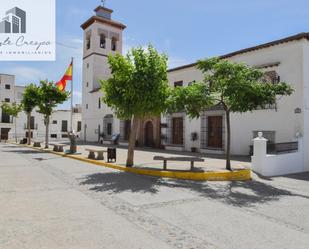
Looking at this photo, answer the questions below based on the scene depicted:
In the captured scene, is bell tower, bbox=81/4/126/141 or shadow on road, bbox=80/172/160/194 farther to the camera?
bell tower, bbox=81/4/126/141

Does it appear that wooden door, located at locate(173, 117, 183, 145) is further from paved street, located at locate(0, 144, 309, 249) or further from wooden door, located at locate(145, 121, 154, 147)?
paved street, located at locate(0, 144, 309, 249)

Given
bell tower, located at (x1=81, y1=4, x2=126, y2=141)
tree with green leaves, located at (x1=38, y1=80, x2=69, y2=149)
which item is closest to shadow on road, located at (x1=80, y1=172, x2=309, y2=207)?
tree with green leaves, located at (x1=38, y1=80, x2=69, y2=149)

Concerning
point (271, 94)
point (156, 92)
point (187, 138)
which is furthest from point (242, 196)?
point (187, 138)

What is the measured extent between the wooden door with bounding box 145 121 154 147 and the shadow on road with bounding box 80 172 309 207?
14967 mm

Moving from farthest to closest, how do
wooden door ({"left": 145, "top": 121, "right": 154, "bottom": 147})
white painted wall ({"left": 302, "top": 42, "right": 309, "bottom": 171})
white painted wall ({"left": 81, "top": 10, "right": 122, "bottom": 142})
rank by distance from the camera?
white painted wall ({"left": 81, "top": 10, "right": 122, "bottom": 142}) → wooden door ({"left": 145, "top": 121, "right": 154, "bottom": 147}) → white painted wall ({"left": 302, "top": 42, "right": 309, "bottom": 171})

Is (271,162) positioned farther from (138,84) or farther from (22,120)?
(22,120)

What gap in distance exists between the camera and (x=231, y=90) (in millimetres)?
9664

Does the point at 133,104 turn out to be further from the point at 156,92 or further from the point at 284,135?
the point at 284,135

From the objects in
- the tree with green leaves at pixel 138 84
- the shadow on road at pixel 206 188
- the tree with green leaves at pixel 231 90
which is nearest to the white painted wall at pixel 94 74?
the tree with green leaves at pixel 138 84

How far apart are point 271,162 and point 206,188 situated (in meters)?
4.27

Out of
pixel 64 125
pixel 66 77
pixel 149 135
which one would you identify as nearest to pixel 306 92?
pixel 149 135

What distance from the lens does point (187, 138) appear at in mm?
20875

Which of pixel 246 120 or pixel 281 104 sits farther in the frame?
pixel 246 120

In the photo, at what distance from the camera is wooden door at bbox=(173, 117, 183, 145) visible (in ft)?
71.3
